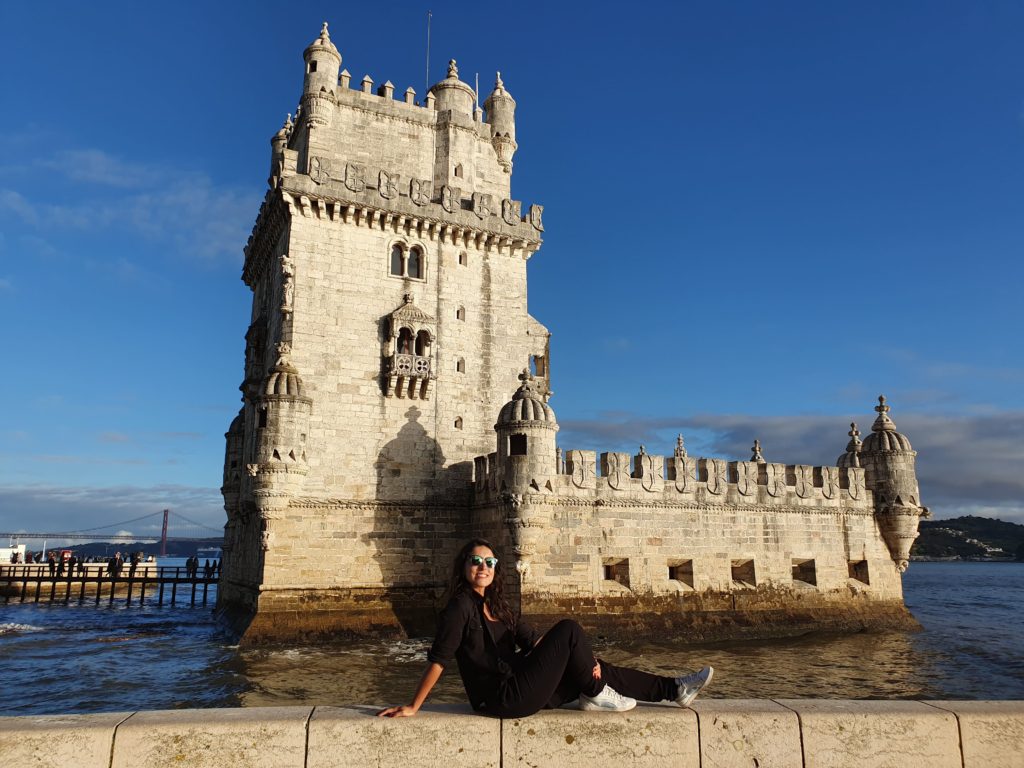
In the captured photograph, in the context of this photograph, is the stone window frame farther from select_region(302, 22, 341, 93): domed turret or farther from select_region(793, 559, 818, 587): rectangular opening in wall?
select_region(793, 559, 818, 587): rectangular opening in wall

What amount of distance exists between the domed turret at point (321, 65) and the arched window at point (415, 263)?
681 centimetres

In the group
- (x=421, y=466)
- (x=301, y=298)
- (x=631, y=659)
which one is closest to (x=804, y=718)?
(x=631, y=659)

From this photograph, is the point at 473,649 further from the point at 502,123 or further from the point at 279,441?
the point at 502,123

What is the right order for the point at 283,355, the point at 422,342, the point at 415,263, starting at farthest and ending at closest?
the point at 415,263 → the point at 422,342 → the point at 283,355

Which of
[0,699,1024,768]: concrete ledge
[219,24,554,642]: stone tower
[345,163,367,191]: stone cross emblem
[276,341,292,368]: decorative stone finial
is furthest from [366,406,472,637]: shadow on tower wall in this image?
[0,699,1024,768]: concrete ledge

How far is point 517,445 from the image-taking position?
76.0 feet

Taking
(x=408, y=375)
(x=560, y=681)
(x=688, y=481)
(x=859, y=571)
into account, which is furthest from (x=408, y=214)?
(x=560, y=681)

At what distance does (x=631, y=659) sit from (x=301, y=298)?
51.1 feet

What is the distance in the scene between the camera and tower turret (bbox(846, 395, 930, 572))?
28016mm

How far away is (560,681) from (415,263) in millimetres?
22642

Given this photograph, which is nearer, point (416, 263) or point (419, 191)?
point (419, 191)

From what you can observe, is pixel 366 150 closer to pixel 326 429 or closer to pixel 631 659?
pixel 326 429

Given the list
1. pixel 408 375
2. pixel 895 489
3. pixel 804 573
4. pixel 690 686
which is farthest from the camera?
pixel 895 489

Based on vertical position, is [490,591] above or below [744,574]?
above
